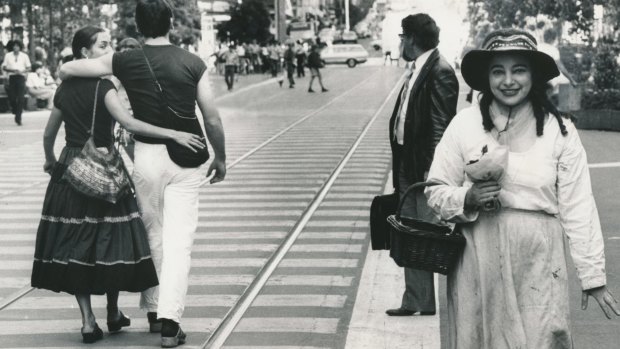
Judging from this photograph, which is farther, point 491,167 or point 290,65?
point 290,65

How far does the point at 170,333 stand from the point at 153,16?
66.9 inches

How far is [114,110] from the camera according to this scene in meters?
7.27

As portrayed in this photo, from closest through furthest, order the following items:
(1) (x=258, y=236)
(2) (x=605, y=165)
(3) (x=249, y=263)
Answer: (3) (x=249, y=263) → (1) (x=258, y=236) → (2) (x=605, y=165)

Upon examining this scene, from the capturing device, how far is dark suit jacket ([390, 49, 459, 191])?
7844 millimetres

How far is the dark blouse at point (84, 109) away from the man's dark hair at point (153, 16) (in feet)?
1.53

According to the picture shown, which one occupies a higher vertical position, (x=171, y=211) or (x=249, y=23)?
(x=171, y=211)

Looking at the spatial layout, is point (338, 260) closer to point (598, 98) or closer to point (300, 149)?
point (300, 149)

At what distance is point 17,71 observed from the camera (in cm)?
2805

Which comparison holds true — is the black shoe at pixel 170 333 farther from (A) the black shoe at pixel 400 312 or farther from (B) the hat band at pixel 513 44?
(B) the hat band at pixel 513 44

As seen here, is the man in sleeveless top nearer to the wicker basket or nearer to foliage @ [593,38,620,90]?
the wicker basket

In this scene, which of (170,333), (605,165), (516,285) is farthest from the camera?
(605,165)

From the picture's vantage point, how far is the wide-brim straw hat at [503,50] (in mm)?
4805

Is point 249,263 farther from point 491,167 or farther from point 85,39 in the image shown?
point 491,167

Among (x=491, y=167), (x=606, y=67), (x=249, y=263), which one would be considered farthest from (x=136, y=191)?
(x=606, y=67)
